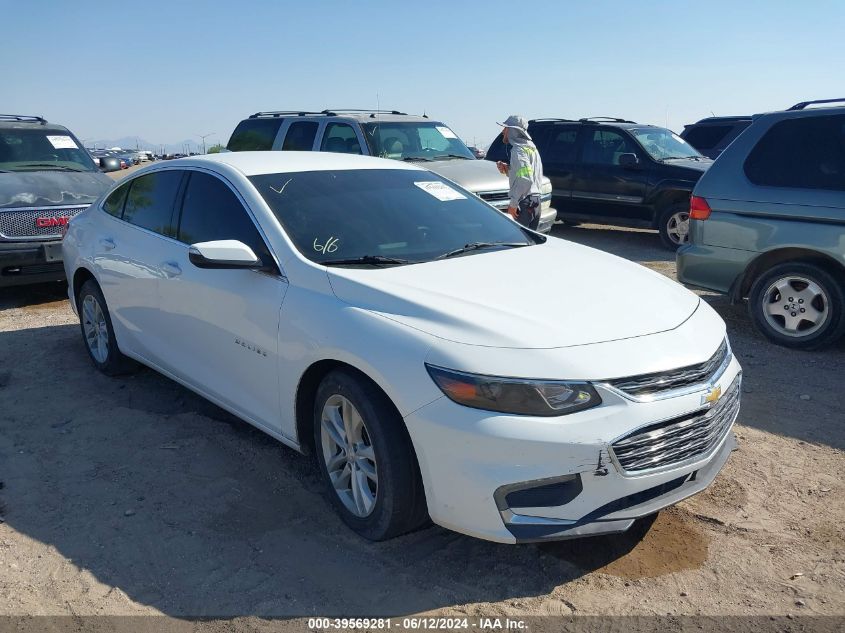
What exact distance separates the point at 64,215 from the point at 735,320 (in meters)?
6.79

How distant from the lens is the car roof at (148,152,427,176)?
442 centimetres

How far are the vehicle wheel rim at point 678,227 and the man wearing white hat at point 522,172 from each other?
336cm

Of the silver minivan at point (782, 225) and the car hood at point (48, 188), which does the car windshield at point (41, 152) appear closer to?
the car hood at point (48, 188)

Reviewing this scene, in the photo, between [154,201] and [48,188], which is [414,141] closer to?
[48,188]

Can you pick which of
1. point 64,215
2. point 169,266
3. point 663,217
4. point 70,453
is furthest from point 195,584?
point 663,217

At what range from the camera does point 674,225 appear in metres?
11.2

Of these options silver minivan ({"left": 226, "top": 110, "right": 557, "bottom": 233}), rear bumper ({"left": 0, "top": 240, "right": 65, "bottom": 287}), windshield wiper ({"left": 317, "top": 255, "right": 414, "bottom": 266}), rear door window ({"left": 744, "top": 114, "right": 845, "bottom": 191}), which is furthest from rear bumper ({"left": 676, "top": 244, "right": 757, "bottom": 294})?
rear bumper ({"left": 0, "top": 240, "right": 65, "bottom": 287})

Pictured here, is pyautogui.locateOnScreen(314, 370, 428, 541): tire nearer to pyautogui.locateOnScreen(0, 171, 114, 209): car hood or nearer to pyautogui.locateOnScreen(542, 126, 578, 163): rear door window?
pyautogui.locateOnScreen(0, 171, 114, 209): car hood

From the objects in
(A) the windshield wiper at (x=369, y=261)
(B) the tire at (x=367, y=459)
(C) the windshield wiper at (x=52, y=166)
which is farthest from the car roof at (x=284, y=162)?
(C) the windshield wiper at (x=52, y=166)

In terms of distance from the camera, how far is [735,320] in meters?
7.08

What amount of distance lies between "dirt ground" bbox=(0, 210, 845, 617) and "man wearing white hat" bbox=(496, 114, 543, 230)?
408 centimetres

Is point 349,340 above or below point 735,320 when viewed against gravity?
above

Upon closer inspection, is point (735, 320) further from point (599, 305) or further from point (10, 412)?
point (10, 412)

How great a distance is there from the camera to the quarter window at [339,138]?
10.0 m
